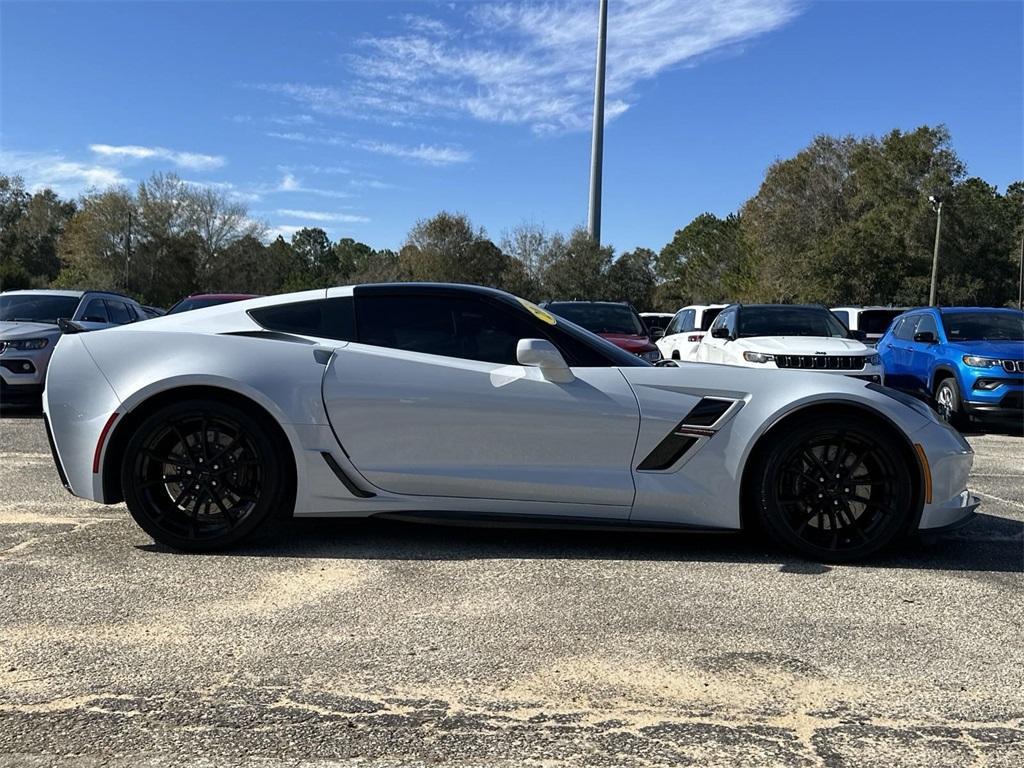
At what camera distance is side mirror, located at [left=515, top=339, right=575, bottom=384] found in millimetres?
3900

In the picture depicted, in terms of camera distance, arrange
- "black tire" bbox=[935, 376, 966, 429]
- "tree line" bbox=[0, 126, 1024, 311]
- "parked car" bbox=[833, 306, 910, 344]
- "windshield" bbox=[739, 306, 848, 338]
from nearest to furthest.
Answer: "black tire" bbox=[935, 376, 966, 429] → "windshield" bbox=[739, 306, 848, 338] → "parked car" bbox=[833, 306, 910, 344] → "tree line" bbox=[0, 126, 1024, 311]

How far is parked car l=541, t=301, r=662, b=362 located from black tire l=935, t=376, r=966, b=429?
348 centimetres

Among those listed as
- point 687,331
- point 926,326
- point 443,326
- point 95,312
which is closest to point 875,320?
point 687,331

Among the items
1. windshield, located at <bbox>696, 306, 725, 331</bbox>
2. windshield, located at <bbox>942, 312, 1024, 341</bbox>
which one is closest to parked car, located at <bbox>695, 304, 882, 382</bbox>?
windshield, located at <bbox>942, 312, 1024, 341</bbox>

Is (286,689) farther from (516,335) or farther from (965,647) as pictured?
(965,647)

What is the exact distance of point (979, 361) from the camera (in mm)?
9797

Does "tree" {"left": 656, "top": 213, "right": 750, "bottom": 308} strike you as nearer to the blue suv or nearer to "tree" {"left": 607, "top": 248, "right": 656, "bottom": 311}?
"tree" {"left": 607, "top": 248, "right": 656, "bottom": 311}

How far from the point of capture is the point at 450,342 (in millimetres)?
4164

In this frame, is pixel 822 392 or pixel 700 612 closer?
pixel 700 612

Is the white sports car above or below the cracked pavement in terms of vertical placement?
above

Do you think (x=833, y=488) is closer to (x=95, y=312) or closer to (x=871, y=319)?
(x=95, y=312)

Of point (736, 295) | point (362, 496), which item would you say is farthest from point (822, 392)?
point (736, 295)

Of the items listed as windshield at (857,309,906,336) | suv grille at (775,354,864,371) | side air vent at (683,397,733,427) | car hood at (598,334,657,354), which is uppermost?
windshield at (857,309,906,336)

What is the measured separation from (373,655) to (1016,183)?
9646 cm
